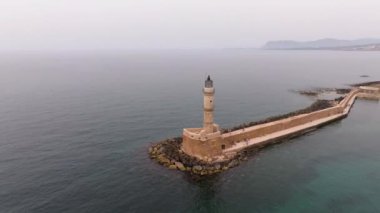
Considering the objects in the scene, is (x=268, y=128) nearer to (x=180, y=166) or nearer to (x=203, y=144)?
(x=203, y=144)

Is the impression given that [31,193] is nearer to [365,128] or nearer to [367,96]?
[365,128]

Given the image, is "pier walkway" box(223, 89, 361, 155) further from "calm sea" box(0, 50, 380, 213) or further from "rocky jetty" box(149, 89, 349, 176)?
"calm sea" box(0, 50, 380, 213)

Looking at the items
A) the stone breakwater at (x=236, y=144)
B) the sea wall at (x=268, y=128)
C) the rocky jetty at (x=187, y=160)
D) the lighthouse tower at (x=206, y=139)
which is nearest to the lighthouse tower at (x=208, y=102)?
the lighthouse tower at (x=206, y=139)

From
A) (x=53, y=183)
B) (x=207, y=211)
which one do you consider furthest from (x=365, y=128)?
(x=53, y=183)

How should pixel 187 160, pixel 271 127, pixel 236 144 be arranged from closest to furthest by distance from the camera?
pixel 187 160, pixel 236 144, pixel 271 127

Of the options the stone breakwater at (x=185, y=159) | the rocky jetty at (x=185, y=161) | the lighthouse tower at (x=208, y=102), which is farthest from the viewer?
the lighthouse tower at (x=208, y=102)

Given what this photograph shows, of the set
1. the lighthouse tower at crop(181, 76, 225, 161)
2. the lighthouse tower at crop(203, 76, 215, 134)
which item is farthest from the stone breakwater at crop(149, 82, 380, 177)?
the lighthouse tower at crop(203, 76, 215, 134)

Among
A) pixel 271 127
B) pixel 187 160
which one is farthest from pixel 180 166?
pixel 271 127

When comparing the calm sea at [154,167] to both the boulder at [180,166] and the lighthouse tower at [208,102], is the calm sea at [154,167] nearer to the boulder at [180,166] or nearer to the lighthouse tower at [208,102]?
the boulder at [180,166]
